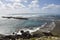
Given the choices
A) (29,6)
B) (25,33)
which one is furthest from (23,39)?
(29,6)

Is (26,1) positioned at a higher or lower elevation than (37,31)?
higher

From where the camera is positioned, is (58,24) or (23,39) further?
(58,24)

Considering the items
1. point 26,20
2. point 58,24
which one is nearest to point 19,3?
point 26,20

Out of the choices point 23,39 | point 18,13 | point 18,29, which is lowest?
point 23,39

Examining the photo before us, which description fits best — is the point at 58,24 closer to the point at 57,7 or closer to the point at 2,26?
the point at 57,7

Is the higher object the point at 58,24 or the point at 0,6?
the point at 0,6

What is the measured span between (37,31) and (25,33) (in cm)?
45

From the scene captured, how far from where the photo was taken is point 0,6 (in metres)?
6.44

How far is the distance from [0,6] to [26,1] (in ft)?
3.06

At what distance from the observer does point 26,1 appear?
6441mm

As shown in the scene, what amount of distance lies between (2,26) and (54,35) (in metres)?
1.84

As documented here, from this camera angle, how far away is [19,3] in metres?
6.45

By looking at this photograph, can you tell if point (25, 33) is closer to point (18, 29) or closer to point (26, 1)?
point (18, 29)

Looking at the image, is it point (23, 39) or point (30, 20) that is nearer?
point (23, 39)
